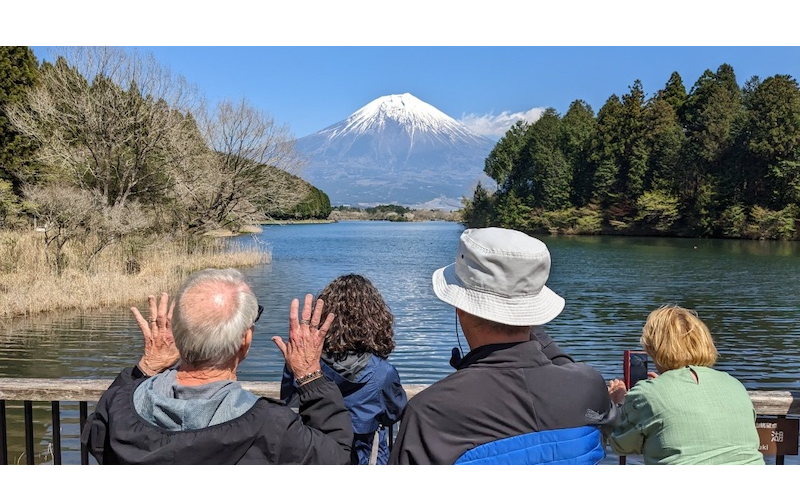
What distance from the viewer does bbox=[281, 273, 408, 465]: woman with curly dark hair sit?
2.62 meters

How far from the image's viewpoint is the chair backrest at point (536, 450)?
1.86m

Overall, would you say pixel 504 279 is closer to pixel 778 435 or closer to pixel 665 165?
pixel 778 435

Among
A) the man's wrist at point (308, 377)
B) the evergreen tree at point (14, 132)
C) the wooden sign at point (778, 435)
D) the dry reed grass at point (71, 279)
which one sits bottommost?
the dry reed grass at point (71, 279)

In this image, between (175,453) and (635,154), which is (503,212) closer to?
(635,154)

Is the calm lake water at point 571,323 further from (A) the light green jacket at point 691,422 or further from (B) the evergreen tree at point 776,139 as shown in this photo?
(B) the evergreen tree at point 776,139

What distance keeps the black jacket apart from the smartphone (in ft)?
3.61

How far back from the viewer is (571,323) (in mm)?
15531

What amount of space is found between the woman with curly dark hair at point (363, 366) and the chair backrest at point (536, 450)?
80 cm

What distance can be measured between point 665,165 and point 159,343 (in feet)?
224

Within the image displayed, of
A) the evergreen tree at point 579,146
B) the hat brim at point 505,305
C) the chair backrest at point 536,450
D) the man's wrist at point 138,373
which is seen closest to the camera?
the chair backrest at point 536,450

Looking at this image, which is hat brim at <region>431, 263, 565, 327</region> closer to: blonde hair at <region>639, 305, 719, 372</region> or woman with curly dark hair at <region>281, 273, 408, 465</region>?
blonde hair at <region>639, 305, 719, 372</region>

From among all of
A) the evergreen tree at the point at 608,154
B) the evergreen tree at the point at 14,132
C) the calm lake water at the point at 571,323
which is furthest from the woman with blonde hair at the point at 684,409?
the evergreen tree at the point at 608,154
